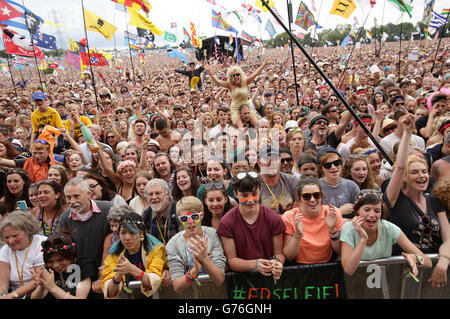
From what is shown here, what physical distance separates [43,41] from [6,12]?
3671 mm

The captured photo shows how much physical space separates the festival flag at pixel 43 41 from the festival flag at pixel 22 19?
2577mm

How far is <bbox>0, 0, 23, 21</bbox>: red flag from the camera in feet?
28.1

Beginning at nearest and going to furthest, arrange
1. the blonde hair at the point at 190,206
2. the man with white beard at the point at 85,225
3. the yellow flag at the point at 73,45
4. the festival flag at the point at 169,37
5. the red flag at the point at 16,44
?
the blonde hair at the point at 190,206 → the man with white beard at the point at 85,225 → the red flag at the point at 16,44 → the festival flag at the point at 169,37 → the yellow flag at the point at 73,45

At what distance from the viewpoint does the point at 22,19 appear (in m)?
9.13

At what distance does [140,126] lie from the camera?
17.9 feet

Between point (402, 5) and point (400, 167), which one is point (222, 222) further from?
point (402, 5)

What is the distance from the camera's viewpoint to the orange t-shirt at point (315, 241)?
2.33 meters

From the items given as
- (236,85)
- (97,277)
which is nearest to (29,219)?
(97,277)

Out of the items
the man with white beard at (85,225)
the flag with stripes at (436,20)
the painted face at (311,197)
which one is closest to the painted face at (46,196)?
the man with white beard at (85,225)

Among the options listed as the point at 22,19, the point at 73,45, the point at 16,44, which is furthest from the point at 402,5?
the point at 73,45

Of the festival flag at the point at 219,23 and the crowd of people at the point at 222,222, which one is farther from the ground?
the festival flag at the point at 219,23

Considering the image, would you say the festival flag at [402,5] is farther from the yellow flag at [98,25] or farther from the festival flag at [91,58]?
the festival flag at [91,58]

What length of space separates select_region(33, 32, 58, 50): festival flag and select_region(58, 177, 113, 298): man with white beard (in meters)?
12.0

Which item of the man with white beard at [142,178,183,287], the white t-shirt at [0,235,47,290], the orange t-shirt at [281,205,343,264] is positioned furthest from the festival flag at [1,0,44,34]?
the orange t-shirt at [281,205,343,264]
